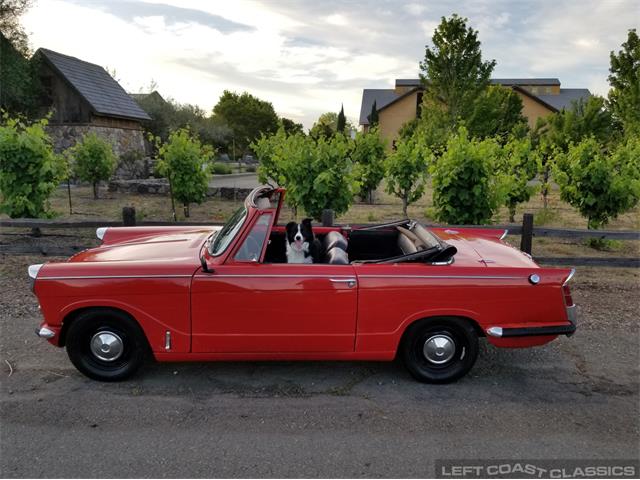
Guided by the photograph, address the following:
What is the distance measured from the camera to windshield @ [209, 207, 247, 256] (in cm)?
387

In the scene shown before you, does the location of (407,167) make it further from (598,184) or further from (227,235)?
(227,235)

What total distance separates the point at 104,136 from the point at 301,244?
22.5m

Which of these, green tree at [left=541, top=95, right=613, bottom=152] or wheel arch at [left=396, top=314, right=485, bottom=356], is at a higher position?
green tree at [left=541, top=95, right=613, bottom=152]

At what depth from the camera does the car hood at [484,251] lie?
3957mm

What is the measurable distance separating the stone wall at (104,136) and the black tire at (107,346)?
2011cm

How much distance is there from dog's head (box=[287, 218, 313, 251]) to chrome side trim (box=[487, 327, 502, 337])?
1.63 meters

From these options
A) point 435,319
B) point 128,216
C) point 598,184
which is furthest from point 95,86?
point 435,319

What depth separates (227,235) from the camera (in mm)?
4035

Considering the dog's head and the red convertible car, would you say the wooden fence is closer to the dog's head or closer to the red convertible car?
the dog's head

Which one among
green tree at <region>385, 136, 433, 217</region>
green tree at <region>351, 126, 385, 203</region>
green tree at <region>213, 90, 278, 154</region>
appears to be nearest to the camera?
green tree at <region>385, 136, 433, 217</region>

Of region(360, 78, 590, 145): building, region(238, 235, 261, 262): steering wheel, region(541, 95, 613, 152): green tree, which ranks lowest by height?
region(238, 235, 261, 262): steering wheel

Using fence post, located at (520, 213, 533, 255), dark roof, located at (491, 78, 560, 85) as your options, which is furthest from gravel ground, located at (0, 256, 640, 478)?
dark roof, located at (491, 78, 560, 85)

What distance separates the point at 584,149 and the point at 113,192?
16048mm

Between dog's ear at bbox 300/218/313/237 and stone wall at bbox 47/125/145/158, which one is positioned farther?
stone wall at bbox 47/125/145/158
